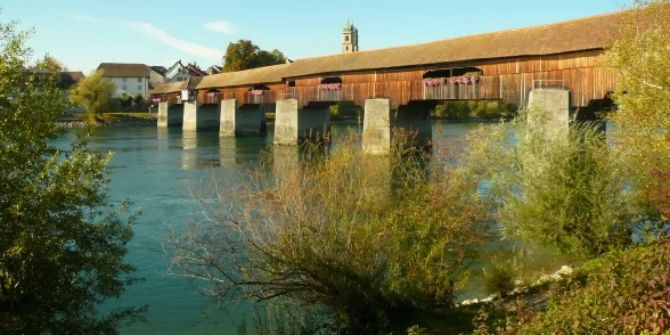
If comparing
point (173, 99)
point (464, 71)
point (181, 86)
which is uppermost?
point (181, 86)

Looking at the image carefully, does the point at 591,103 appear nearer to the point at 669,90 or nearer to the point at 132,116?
the point at 669,90

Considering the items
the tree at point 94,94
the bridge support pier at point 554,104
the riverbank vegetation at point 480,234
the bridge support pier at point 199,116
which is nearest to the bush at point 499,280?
the riverbank vegetation at point 480,234

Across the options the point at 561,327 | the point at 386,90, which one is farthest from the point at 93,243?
the point at 386,90

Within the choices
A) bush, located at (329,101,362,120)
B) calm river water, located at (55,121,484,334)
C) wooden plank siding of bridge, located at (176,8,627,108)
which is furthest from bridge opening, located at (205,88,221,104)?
bush, located at (329,101,362,120)

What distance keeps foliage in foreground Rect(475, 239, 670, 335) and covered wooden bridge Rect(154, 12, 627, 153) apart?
8.46 meters

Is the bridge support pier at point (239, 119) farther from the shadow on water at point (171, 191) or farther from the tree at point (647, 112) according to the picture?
the tree at point (647, 112)

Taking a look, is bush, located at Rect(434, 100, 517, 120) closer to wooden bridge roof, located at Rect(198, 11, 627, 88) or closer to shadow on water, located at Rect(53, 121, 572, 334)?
shadow on water, located at Rect(53, 121, 572, 334)

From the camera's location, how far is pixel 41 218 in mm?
7070

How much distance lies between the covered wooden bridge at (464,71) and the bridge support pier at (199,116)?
15206mm

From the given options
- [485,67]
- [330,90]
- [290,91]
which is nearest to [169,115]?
[290,91]

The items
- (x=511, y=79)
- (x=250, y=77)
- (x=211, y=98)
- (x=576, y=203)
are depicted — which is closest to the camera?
(x=576, y=203)

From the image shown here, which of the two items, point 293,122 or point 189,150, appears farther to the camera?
point 189,150

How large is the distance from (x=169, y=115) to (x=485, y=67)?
44.2m

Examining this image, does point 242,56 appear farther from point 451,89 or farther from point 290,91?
point 451,89
